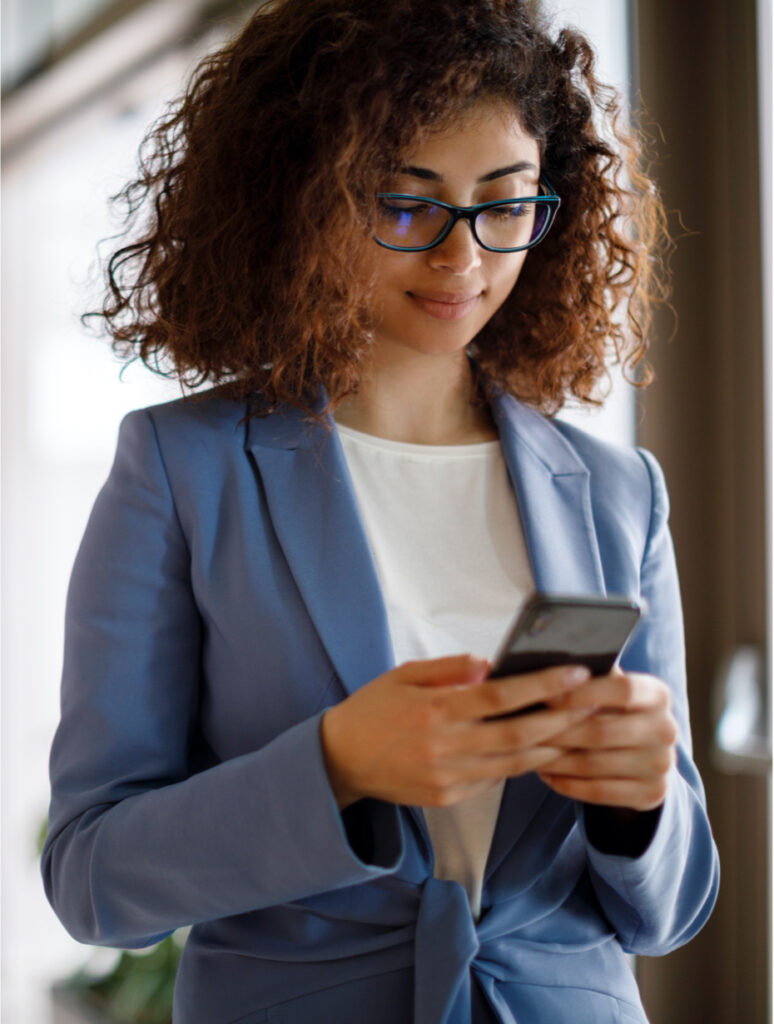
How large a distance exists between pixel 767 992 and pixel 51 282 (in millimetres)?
2448

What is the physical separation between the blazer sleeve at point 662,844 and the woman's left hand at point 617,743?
126mm

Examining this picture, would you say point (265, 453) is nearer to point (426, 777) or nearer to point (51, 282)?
point (426, 777)

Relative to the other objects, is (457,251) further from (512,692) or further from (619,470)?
(512,692)

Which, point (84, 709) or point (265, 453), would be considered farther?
point (265, 453)

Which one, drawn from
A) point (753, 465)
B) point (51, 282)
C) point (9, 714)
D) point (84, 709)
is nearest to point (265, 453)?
point (84, 709)

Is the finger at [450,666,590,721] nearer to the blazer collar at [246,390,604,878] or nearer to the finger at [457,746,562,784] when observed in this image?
the finger at [457,746,562,784]

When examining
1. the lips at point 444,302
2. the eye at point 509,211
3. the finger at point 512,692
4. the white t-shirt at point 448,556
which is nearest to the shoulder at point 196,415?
the white t-shirt at point 448,556

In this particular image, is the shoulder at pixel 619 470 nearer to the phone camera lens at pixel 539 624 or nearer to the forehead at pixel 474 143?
the forehead at pixel 474 143

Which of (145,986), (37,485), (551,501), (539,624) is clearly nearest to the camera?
(539,624)

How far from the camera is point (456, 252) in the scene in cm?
107

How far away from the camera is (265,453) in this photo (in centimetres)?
115

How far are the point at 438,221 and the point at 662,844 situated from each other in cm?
69

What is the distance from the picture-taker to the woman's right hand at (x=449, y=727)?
2.52ft

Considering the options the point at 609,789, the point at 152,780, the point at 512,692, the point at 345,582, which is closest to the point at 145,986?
the point at 152,780
